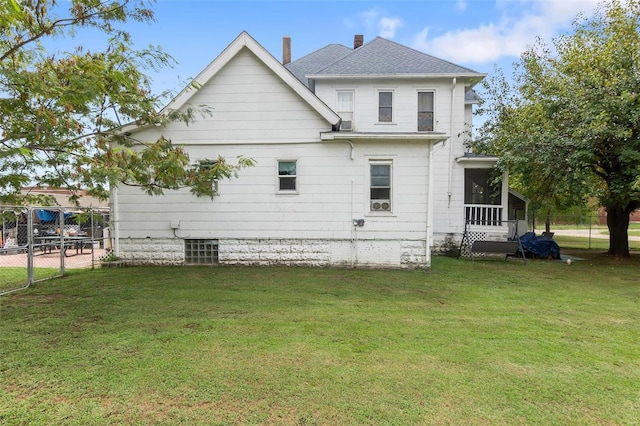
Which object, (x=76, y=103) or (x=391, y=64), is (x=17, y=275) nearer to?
(x=76, y=103)

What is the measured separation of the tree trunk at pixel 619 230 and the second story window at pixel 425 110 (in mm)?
8564

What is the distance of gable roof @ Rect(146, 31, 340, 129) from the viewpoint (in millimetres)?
9641

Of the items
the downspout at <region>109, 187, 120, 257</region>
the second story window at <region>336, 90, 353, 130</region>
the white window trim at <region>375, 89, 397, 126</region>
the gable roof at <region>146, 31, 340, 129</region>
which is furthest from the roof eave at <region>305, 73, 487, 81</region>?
the downspout at <region>109, 187, 120, 257</region>

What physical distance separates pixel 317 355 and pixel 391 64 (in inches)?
503

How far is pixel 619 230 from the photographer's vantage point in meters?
14.1

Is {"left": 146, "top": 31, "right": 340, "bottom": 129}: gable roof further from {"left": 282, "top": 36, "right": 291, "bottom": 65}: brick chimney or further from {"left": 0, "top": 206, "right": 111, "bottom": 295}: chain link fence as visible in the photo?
{"left": 282, "top": 36, "right": 291, "bottom": 65}: brick chimney

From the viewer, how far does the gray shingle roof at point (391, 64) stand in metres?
13.1

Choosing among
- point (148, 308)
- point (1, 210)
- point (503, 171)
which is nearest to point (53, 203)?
point (1, 210)

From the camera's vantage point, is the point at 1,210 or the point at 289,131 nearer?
the point at 1,210

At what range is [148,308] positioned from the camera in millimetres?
6043

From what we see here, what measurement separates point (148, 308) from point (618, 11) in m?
17.7

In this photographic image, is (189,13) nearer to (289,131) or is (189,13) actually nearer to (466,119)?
(289,131)

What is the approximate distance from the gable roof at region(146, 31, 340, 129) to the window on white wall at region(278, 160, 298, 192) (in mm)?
1752

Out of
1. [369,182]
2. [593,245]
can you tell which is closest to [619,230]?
[593,245]
